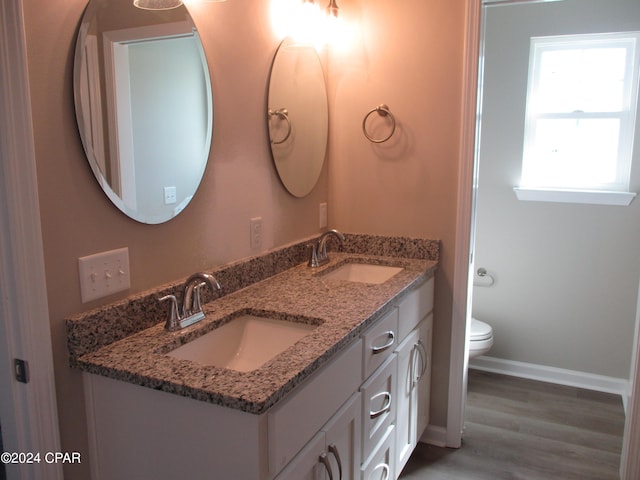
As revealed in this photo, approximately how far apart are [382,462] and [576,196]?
196cm

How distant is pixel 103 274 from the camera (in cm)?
142

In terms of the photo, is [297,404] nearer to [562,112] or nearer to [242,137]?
[242,137]

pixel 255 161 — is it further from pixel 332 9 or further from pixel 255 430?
pixel 255 430

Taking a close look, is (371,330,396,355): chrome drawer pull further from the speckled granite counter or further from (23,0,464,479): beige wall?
(23,0,464,479): beige wall

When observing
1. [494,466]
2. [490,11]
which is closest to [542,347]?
[494,466]

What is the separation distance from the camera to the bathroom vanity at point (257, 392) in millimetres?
1203

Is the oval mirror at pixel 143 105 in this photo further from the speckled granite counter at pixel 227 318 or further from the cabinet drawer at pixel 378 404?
the cabinet drawer at pixel 378 404

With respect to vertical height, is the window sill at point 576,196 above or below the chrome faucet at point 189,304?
above

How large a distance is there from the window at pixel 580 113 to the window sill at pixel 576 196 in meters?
0.03

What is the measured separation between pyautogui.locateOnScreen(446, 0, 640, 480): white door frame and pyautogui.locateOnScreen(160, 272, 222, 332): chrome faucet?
126cm

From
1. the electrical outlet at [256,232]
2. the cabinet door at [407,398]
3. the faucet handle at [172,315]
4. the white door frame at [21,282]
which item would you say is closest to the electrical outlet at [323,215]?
the electrical outlet at [256,232]

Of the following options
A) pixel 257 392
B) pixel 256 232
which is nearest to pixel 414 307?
pixel 256 232

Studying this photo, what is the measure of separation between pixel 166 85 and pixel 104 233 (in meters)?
0.48

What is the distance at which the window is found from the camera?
3076 millimetres
